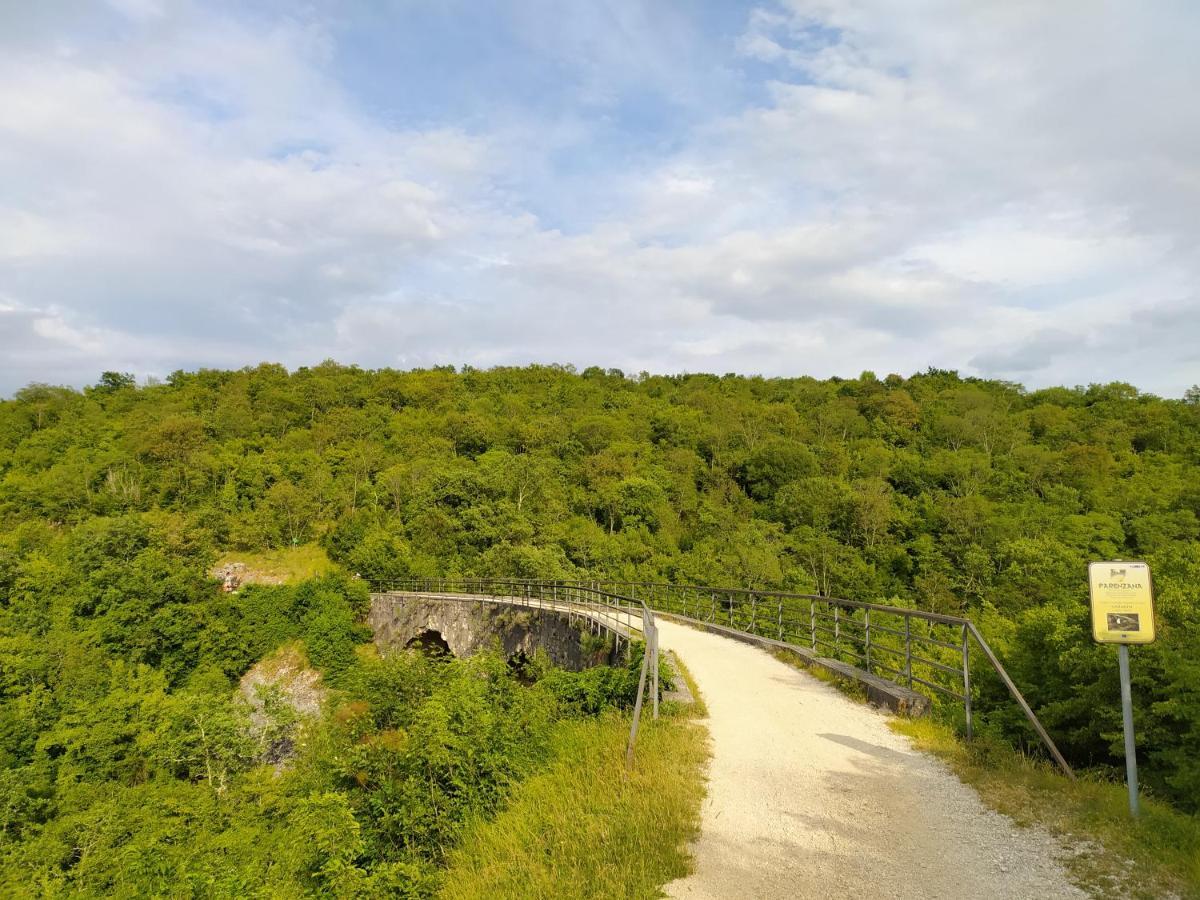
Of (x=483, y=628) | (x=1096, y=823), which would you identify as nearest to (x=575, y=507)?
(x=483, y=628)

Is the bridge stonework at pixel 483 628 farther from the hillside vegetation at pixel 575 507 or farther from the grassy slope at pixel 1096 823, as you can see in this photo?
the grassy slope at pixel 1096 823

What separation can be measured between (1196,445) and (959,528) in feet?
121

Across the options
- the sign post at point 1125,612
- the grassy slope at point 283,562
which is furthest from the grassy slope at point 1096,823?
the grassy slope at point 283,562

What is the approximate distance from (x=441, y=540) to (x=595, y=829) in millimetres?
55079

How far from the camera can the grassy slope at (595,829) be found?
471cm

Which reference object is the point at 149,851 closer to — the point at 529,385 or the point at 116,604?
the point at 116,604

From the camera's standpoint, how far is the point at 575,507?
72.8 m

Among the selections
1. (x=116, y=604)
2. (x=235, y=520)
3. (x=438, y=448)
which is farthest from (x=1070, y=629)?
(x=438, y=448)

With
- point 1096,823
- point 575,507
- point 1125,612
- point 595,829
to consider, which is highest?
point 575,507

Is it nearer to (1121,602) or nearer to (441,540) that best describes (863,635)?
(1121,602)

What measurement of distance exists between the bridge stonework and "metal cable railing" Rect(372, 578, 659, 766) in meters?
0.46

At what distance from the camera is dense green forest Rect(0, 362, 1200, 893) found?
8711 mm

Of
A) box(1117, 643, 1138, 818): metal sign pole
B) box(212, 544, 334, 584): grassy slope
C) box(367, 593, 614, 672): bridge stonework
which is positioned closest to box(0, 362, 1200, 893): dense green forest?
box(1117, 643, 1138, 818): metal sign pole

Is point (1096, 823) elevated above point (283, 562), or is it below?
above
